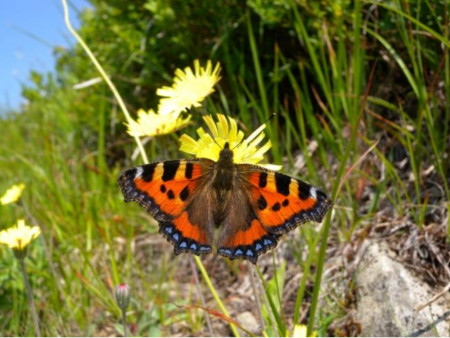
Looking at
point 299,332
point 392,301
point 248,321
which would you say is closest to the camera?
point 299,332

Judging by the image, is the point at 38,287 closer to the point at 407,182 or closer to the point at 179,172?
the point at 179,172

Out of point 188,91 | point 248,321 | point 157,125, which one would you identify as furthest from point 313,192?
point 248,321

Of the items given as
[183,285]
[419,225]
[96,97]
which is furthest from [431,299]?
[96,97]

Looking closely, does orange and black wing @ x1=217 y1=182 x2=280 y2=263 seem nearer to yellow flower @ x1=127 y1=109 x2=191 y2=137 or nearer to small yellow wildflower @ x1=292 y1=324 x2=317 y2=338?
small yellow wildflower @ x1=292 y1=324 x2=317 y2=338

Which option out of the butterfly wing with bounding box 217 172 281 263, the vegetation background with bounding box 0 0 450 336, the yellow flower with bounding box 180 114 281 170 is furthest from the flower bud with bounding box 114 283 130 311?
the yellow flower with bounding box 180 114 281 170

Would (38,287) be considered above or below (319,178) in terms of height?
below

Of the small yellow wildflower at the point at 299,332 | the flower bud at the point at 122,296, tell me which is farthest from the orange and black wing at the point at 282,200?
the flower bud at the point at 122,296

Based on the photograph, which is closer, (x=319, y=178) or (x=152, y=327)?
(x=152, y=327)

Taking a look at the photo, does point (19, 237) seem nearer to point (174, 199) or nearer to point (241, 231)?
point (174, 199)
